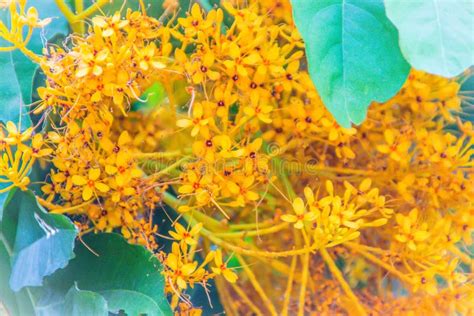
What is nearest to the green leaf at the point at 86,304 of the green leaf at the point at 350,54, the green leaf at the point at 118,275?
the green leaf at the point at 118,275

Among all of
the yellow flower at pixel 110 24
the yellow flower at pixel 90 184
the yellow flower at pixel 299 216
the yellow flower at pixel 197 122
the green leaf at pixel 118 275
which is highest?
the yellow flower at pixel 110 24

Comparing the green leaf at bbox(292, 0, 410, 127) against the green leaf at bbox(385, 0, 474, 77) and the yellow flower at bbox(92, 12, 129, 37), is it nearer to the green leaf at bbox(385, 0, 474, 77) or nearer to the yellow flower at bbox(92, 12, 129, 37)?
the green leaf at bbox(385, 0, 474, 77)

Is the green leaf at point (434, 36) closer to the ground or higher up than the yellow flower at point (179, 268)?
higher up

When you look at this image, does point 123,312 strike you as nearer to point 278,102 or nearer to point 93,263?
point 93,263

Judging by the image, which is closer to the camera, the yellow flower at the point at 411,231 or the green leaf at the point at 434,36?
the green leaf at the point at 434,36

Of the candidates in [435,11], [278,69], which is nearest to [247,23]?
[278,69]

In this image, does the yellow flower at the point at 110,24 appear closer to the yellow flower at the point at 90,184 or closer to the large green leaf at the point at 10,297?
the yellow flower at the point at 90,184
